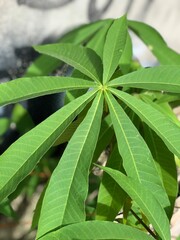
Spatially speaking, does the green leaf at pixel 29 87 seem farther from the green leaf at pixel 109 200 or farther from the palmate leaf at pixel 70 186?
the green leaf at pixel 109 200

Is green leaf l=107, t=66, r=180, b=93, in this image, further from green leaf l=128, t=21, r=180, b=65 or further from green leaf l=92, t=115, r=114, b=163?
green leaf l=128, t=21, r=180, b=65

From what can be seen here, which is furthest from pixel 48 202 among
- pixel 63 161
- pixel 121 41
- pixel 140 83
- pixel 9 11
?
pixel 9 11

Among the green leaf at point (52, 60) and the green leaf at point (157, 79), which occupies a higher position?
the green leaf at point (52, 60)

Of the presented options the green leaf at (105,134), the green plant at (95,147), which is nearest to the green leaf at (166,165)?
the green plant at (95,147)

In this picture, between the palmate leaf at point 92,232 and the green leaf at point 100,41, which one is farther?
the green leaf at point 100,41

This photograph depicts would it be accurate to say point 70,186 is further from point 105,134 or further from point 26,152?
point 105,134
